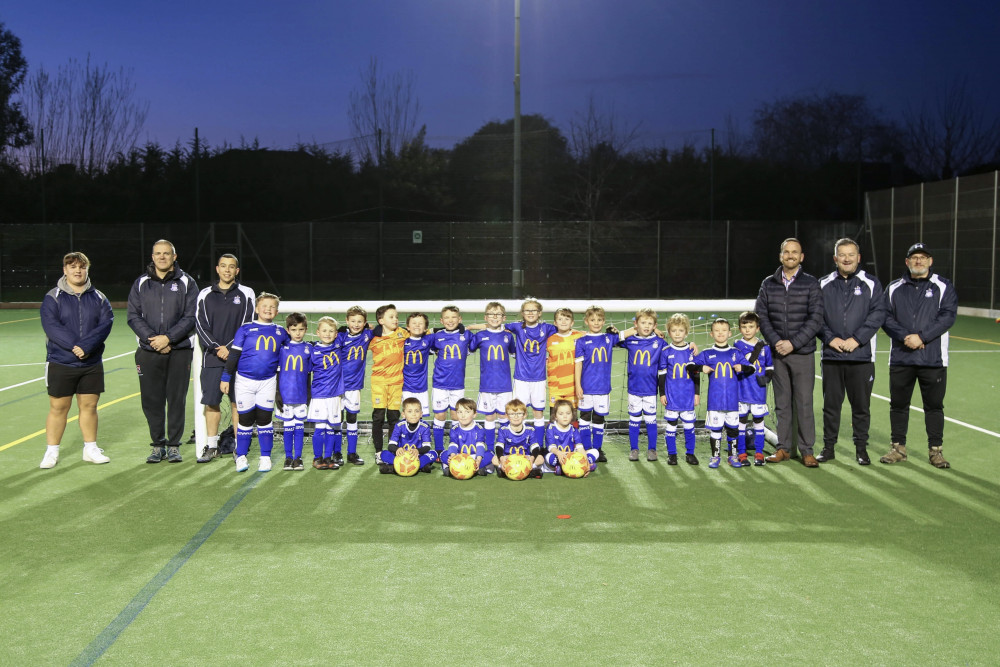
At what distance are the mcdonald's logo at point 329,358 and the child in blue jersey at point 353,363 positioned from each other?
2.4 inches

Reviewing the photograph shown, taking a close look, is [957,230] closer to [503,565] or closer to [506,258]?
[506,258]

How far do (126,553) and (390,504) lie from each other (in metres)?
1.68

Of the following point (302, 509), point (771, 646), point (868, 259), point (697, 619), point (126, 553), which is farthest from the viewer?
point (868, 259)

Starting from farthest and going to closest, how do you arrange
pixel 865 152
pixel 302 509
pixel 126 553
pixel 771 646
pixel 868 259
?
pixel 865 152 → pixel 868 259 → pixel 302 509 → pixel 126 553 → pixel 771 646

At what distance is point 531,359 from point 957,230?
18.1m

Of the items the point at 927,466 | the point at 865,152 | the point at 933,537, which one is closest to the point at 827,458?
the point at 927,466

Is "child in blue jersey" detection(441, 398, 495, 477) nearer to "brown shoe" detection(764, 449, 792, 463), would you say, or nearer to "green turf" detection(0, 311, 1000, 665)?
"green turf" detection(0, 311, 1000, 665)

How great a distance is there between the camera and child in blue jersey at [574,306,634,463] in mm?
7016

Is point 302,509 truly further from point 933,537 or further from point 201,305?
point 933,537

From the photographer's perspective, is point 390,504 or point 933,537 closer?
point 933,537

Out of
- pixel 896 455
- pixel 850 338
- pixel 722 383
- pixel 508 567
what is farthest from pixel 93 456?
pixel 896 455

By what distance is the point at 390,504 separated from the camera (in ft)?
18.9

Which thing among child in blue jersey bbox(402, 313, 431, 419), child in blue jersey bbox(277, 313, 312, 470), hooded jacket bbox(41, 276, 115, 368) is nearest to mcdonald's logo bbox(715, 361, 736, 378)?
child in blue jersey bbox(402, 313, 431, 419)

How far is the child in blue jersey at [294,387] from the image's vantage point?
6.66 meters
